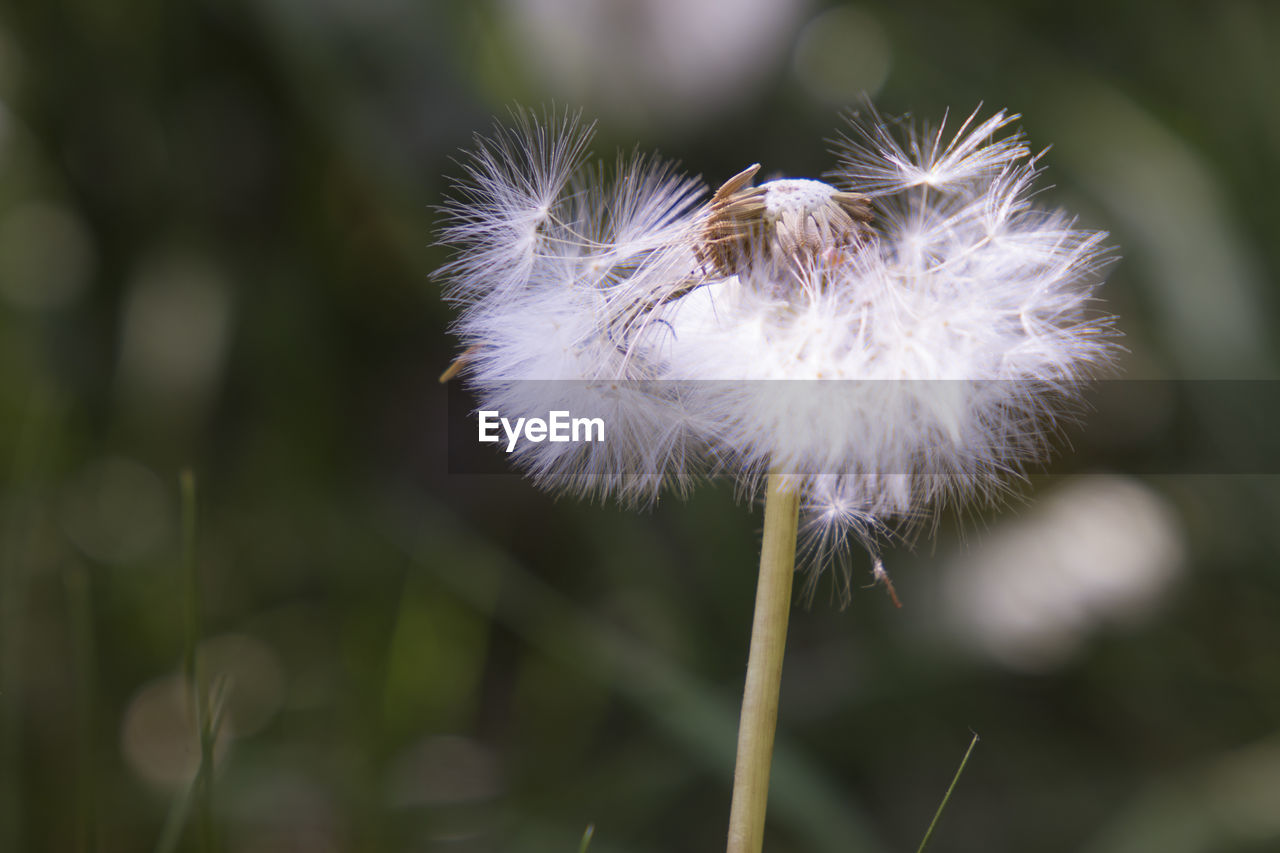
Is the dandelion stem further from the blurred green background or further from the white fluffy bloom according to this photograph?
the blurred green background

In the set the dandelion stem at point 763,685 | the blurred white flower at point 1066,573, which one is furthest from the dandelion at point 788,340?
the blurred white flower at point 1066,573

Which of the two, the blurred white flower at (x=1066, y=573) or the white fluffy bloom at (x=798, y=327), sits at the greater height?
the white fluffy bloom at (x=798, y=327)

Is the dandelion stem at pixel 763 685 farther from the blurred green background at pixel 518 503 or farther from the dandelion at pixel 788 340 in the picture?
the blurred green background at pixel 518 503

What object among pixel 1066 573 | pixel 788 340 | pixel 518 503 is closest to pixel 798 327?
pixel 788 340

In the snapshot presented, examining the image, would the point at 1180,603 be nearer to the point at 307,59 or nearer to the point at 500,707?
the point at 500,707

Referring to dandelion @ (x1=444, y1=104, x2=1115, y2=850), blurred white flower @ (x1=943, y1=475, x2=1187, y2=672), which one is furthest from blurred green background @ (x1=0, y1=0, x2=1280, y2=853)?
dandelion @ (x1=444, y1=104, x2=1115, y2=850)

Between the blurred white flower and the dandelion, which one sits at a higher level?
the dandelion

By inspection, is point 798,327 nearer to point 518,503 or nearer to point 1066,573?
point 1066,573
